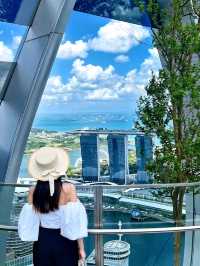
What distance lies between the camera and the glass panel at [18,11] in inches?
246

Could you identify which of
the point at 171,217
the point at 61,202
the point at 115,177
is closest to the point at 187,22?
the point at 171,217

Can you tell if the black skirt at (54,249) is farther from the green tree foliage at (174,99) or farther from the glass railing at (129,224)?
the green tree foliage at (174,99)

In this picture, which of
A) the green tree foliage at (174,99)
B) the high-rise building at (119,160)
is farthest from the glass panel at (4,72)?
the high-rise building at (119,160)

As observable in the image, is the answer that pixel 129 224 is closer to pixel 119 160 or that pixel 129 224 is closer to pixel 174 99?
pixel 174 99

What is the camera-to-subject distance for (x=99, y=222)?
12.8 feet

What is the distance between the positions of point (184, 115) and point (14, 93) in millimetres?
2707

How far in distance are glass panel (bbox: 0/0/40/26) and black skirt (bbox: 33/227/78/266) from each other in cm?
376

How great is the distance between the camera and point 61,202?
3178mm

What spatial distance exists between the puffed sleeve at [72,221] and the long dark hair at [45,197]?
8cm

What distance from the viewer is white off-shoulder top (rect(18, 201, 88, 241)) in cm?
319

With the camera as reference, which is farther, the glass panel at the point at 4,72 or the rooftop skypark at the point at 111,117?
the glass panel at the point at 4,72

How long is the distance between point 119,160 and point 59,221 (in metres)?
7.80

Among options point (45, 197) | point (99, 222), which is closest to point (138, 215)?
point (99, 222)

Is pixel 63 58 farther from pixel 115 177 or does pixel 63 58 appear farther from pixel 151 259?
pixel 151 259
